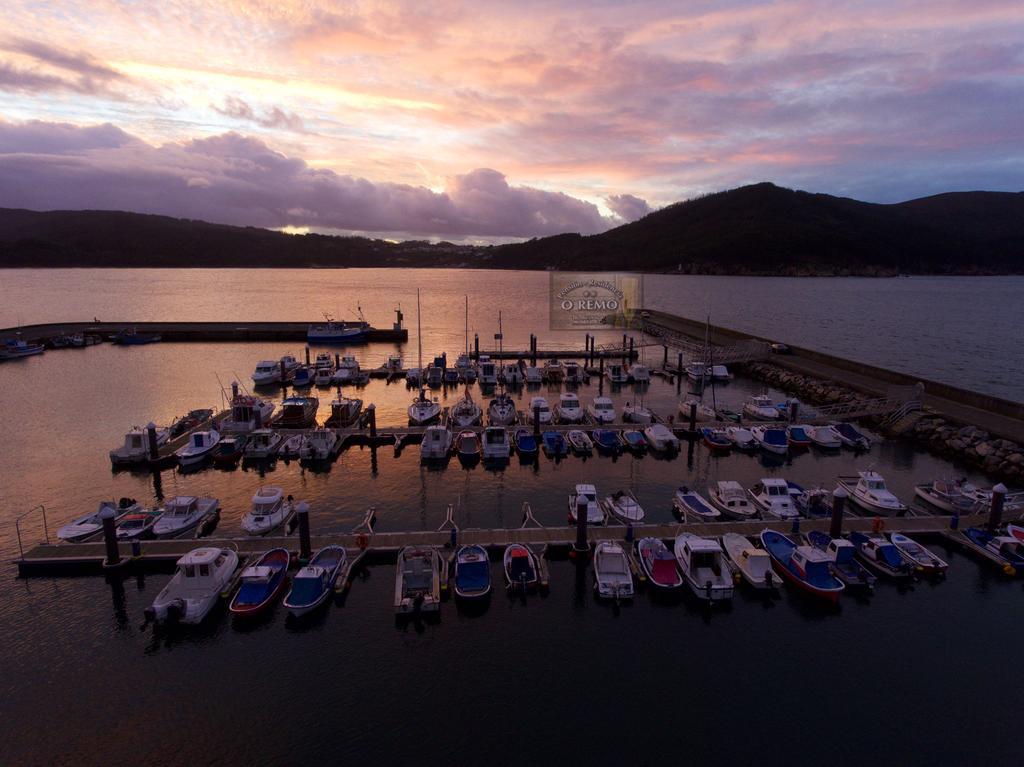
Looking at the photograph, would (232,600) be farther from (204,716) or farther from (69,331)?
(69,331)

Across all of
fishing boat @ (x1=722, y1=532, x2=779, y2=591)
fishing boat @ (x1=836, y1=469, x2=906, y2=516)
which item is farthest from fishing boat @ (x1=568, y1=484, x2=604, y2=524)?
fishing boat @ (x1=836, y1=469, x2=906, y2=516)

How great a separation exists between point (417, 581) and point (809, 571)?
15.4 metres

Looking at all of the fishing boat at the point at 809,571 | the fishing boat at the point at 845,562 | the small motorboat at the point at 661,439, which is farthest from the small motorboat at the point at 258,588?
the small motorboat at the point at 661,439

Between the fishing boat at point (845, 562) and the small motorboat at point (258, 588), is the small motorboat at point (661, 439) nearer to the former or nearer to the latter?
the fishing boat at point (845, 562)

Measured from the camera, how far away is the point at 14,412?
48.7 m

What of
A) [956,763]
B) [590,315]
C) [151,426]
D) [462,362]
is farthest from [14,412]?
[590,315]

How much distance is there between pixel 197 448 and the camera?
3691 centimetres

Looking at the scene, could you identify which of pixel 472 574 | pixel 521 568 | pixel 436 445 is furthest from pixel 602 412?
pixel 472 574

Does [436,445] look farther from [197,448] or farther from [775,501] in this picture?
[775,501]

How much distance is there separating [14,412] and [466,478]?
4256 centimetres

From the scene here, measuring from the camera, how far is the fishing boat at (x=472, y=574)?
21.5 meters

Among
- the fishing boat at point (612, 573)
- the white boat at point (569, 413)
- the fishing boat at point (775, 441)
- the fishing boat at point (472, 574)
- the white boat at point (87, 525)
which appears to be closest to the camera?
the fishing boat at point (472, 574)

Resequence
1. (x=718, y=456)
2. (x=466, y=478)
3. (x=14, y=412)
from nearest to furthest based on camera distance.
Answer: (x=466, y=478) < (x=718, y=456) < (x=14, y=412)

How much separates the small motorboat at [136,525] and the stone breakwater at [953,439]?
47026 millimetres
